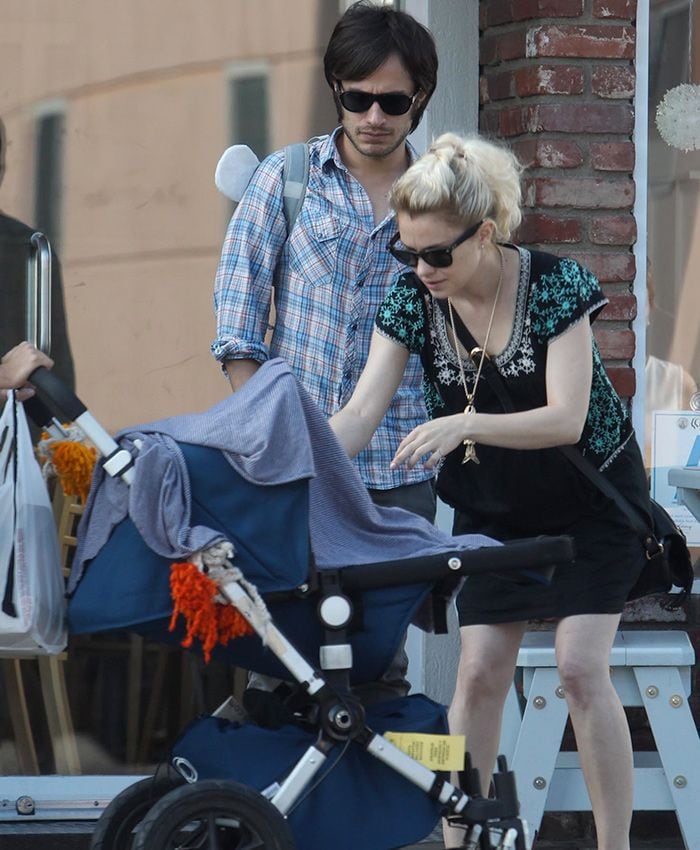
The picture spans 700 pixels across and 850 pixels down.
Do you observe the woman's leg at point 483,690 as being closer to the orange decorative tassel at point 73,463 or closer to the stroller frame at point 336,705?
the stroller frame at point 336,705

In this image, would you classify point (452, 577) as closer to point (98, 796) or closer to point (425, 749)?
point (425, 749)

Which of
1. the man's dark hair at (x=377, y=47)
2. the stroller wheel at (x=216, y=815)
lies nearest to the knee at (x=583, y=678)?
the stroller wheel at (x=216, y=815)

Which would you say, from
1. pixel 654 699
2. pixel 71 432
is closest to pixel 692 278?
pixel 654 699

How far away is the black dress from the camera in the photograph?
3.65 metres

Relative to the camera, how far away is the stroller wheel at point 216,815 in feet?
10.2

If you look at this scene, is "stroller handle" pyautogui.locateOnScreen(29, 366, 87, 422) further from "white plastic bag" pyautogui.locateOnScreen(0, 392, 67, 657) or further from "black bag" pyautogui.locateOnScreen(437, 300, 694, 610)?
"black bag" pyautogui.locateOnScreen(437, 300, 694, 610)

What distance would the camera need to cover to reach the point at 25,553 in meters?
3.28

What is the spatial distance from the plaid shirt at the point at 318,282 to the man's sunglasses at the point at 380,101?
152 mm

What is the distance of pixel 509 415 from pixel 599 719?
786 mm

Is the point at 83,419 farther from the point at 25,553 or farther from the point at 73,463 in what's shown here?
the point at 25,553

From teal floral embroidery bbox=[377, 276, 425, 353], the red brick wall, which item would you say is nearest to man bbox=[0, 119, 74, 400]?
the red brick wall

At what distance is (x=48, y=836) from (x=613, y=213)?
241 cm

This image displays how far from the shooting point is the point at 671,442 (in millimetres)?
5062

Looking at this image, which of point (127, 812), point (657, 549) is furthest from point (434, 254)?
point (127, 812)
